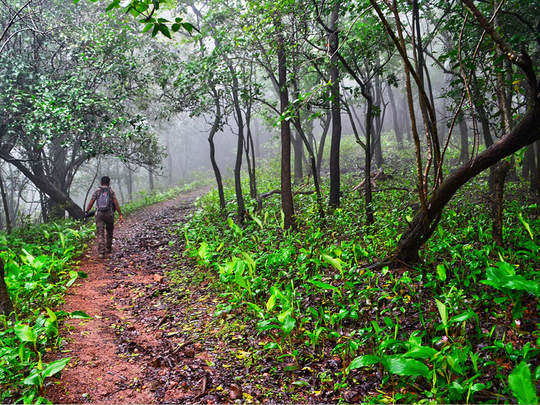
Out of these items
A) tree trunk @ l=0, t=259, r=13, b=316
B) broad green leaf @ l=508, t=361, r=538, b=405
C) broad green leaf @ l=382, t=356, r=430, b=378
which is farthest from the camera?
tree trunk @ l=0, t=259, r=13, b=316

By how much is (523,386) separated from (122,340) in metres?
4.22

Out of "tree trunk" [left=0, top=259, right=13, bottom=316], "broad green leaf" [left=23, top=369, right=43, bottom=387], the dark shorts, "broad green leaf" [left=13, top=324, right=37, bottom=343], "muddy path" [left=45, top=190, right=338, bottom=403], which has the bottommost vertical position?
"muddy path" [left=45, top=190, right=338, bottom=403]

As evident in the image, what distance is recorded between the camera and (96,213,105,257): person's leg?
8166mm

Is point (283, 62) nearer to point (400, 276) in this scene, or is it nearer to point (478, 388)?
point (400, 276)

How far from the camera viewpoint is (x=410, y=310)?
4035mm

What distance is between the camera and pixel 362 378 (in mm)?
→ 3277

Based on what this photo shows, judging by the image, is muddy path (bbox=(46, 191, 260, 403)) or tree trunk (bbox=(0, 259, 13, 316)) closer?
muddy path (bbox=(46, 191, 260, 403))

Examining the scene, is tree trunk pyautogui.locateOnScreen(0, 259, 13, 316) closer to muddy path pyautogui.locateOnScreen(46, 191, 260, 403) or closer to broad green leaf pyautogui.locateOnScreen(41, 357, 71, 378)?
muddy path pyautogui.locateOnScreen(46, 191, 260, 403)

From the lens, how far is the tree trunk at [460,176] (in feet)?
11.7

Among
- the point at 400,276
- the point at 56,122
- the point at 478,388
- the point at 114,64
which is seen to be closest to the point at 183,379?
the point at 478,388

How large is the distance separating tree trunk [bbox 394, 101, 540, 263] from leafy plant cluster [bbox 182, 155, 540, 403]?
1.13 feet

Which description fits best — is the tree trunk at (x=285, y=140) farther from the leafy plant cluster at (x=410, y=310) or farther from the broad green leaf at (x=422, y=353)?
the broad green leaf at (x=422, y=353)

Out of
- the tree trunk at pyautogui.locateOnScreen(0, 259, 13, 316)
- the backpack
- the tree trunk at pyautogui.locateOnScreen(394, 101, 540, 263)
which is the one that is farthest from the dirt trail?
the tree trunk at pyautogui.locateOnScreen(394, 101, 540, 263)

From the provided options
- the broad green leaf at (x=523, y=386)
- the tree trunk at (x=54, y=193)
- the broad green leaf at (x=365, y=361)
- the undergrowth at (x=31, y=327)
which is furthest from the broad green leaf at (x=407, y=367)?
the tree trunk at (x=54, y=193)
